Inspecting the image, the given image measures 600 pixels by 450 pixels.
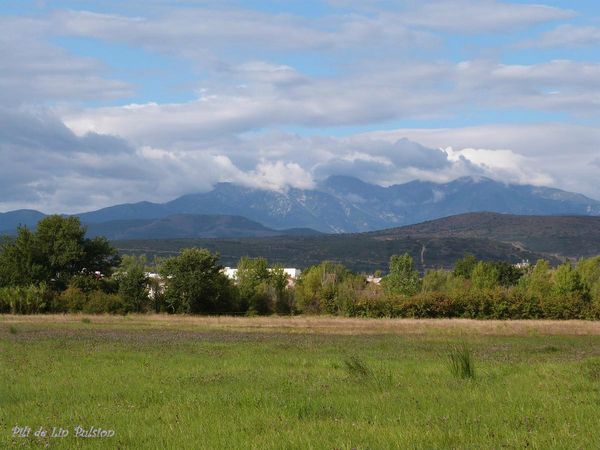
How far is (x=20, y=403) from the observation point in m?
17.2

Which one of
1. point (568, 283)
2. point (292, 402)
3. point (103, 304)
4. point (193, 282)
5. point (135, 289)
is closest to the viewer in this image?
point (292, 402)

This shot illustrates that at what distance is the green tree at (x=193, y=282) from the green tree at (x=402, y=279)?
34.3 metres

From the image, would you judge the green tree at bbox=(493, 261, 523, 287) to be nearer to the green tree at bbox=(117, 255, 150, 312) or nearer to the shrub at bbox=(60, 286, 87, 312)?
the green tree at bbox=(117, 255, 150, 312)

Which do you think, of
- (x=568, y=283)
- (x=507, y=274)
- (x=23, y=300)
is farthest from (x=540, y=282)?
(x=23, y=300)

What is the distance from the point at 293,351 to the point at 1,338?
54.5ft

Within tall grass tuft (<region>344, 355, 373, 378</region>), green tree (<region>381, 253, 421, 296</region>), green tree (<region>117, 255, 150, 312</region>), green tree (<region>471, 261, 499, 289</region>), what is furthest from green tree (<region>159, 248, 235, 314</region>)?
tall grass tuft (<region>344, 355, 373, 378</region>)

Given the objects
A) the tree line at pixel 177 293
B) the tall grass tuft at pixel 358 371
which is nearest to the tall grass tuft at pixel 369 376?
the tall grass tuft at pixel 358 371

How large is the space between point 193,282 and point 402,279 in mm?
54910

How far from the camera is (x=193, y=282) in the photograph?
299ft

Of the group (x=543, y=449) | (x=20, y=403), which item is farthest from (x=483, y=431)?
(x=20, y=403)

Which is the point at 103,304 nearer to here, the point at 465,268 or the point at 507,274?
the point at 507,274

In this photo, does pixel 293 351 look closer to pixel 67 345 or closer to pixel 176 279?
pixel 67 345

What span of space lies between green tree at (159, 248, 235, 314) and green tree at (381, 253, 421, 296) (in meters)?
34.3

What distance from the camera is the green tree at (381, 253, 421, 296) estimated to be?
398 feet
